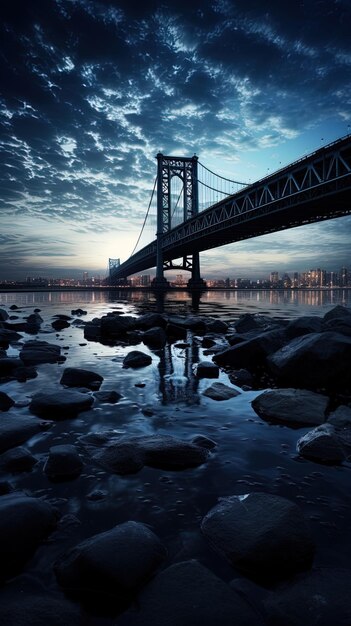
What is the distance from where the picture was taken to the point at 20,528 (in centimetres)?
178

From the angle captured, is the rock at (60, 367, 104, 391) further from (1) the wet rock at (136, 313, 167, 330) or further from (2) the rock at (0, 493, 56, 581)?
(1) the wet rock at (136, 313, 167, 330)

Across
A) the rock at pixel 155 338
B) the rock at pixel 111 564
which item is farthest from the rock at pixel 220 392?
the rock at pixel 155 338

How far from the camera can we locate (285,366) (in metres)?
5.15

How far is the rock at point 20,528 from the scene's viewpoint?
1669 mm

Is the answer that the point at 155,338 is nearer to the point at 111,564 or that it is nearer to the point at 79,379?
the point at 79,379

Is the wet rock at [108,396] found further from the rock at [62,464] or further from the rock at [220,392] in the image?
the rock at [62,464]

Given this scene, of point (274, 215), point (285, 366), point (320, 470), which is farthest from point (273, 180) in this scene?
point (320, 470)

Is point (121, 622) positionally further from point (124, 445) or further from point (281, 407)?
point (281, 407)

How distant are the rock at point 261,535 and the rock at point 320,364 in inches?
127

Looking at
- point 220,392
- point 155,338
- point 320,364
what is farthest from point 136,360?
point 320,364

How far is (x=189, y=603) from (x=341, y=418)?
8.56 feet

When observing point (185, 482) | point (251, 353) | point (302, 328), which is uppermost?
point (302, 328)

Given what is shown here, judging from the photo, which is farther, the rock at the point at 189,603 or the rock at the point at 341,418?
the rock at the point at 341,418

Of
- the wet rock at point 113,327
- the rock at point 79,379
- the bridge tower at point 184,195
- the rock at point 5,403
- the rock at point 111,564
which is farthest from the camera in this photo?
the bridge tower at point 184,195
